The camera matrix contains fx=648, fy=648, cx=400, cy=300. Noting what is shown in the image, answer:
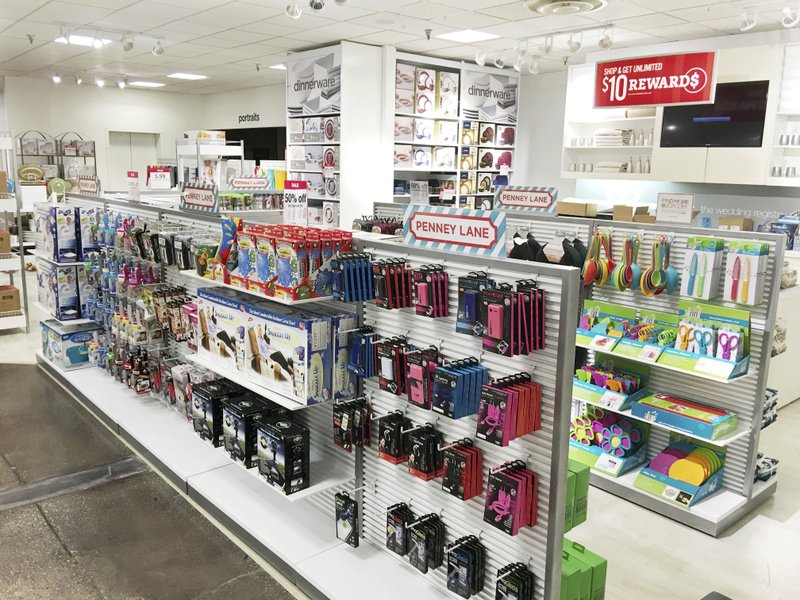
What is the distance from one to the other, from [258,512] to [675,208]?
2.83 meters

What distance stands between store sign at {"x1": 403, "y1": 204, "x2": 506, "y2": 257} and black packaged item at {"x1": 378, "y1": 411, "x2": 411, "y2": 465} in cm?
72

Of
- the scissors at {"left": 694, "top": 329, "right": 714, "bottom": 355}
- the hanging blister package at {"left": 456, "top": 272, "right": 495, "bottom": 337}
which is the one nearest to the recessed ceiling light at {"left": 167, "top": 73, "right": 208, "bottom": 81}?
the scissors at {"left": 694, "top": 329, "right": 714, "bottom": 355}

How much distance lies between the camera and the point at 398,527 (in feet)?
8.89

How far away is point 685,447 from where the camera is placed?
3.72m

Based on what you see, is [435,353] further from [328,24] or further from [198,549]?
[328,24]

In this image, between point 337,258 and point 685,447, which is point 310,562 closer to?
point 337,258

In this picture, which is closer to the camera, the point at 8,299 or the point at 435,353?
the point at 435,353

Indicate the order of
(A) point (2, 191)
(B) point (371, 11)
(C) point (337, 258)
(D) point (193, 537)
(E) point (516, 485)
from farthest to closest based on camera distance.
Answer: (A) point (2, 191) < (B) point (371, 11) < (D) point (193, 537) < (C) point (337, 258) < (E) point (516, 485)

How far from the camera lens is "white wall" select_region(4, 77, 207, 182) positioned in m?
11.7

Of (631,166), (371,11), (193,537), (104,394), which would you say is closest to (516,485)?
(193,537)

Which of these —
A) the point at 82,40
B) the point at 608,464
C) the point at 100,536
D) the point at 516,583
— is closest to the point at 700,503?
the point at 608,464

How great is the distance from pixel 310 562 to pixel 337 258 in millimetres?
1351

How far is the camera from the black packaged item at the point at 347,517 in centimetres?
294

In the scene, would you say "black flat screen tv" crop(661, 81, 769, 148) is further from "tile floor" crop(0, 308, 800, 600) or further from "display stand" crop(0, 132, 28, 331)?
"display stand" crop(0, 132, 28, 331)
